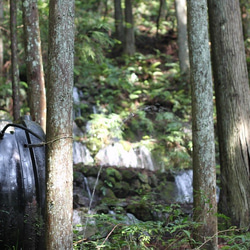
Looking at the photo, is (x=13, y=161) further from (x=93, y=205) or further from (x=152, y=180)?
(x=152, y=180)

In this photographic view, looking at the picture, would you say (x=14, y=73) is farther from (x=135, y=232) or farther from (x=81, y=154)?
(x=135, y=232)

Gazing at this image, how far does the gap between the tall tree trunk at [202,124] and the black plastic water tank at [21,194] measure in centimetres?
222

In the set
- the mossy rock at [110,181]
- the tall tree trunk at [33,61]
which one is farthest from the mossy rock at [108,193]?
the tall tree trunk at [33,61]

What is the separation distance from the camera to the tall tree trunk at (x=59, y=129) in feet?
10.7

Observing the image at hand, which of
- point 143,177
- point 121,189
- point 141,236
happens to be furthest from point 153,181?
point 141,236

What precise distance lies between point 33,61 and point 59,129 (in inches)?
161

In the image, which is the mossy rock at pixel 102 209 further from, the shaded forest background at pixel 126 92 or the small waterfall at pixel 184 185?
the shaded forest background at pixel 126 92

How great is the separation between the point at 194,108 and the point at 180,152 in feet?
22.1

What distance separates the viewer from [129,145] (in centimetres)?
1152

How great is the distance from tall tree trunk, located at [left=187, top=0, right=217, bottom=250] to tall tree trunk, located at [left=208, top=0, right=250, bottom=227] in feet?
5.83

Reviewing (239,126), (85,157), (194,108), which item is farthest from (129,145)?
(194,108)

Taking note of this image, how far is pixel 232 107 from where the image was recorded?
664 centimetres

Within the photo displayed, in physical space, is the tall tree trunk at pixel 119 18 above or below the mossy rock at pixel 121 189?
above

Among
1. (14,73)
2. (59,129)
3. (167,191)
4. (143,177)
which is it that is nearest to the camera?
(59,129)
